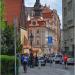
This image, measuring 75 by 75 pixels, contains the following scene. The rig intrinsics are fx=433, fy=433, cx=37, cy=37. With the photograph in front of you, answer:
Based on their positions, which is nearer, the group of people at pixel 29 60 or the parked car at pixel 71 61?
the group of people at pixel 29 60

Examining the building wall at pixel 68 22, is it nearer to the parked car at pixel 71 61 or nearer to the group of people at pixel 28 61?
the parked car at pixel 71 61

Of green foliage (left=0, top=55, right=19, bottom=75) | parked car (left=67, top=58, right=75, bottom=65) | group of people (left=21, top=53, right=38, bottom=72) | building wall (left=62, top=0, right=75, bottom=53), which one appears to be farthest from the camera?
building wall (left=62, top=0, right=75, bottom=53)

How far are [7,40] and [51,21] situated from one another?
14123cm

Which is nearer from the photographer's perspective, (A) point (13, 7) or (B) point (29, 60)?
(B) point (29, 60)

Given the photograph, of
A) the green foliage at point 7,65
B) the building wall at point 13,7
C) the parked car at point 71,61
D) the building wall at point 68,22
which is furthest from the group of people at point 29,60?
the building wall at point 68,22

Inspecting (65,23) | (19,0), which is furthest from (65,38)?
(19,0)

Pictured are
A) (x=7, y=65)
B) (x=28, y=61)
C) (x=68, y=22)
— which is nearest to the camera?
(x=7, y=65)

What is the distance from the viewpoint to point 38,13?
16150 centimetres

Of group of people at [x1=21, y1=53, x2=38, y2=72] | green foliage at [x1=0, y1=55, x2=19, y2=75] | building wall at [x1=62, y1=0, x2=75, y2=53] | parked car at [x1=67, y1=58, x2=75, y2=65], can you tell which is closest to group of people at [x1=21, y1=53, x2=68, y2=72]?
group of people at [x1=21, y1=53, x2=38, y2=72]

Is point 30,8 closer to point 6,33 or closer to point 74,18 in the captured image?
point 74,18

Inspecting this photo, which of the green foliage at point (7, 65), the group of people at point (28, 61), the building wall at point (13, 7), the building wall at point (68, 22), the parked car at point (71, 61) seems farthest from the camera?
the building wall at point (68, 22)

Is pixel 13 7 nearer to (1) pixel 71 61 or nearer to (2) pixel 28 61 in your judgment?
(1) pixel 71 61

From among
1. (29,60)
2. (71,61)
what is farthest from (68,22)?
(29,60)

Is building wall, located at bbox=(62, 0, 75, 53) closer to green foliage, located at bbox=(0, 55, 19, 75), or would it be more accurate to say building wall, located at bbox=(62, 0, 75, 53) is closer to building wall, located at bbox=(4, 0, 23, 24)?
building wall, located at bbox=(4, 0, 23, 24)
